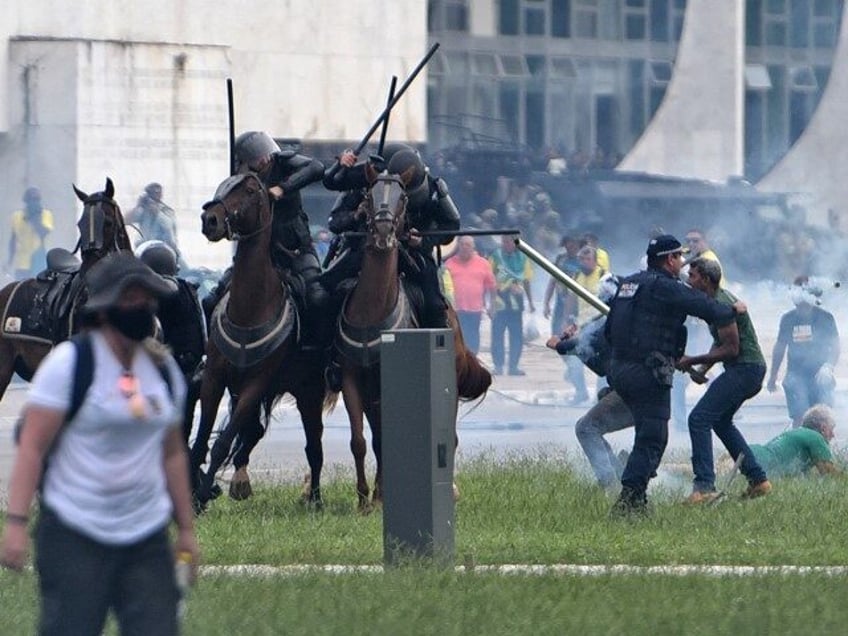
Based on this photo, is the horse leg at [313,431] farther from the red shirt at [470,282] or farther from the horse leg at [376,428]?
the red shirt at [470,282]

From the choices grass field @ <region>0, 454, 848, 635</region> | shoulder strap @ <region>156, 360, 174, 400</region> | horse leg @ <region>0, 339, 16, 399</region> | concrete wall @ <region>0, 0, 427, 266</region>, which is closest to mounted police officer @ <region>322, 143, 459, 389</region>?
grass field @ <region>0, 454, 848, 635</region>

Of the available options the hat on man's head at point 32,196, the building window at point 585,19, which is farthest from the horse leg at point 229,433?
the building window at point 585,19

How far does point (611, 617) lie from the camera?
9438 millimetres

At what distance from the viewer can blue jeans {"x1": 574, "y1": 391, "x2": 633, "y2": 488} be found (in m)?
15.3

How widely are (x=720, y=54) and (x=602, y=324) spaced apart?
3150 cm

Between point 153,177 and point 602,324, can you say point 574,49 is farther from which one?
point 602,324

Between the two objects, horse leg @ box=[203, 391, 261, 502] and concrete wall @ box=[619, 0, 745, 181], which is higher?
concrete wall @ box=[619, 0, 745, 181]

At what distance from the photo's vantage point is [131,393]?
7.11 m

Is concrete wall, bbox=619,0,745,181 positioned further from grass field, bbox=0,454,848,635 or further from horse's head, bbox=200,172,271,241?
horse's head, bbox=200,172,271,241

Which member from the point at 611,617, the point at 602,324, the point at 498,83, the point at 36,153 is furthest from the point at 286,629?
the point at 498,83

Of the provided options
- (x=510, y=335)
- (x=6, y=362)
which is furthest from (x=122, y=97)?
(x=6, y=362)

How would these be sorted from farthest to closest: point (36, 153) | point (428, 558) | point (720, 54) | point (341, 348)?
point (720, 54), point (36, 153), point (341, 348), point (428, 558)

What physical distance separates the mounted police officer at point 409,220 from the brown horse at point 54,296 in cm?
137

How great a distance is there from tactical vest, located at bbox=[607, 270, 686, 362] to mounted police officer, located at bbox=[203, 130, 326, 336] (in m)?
2.11
